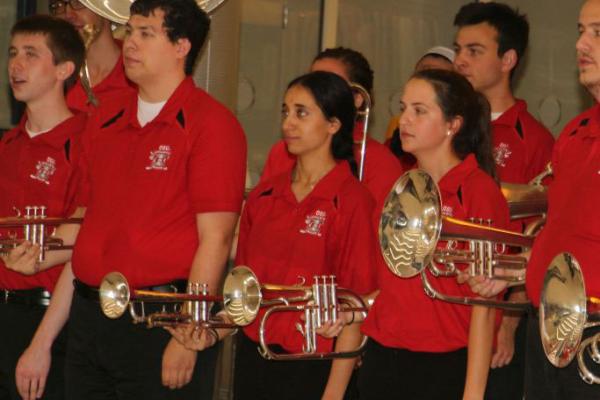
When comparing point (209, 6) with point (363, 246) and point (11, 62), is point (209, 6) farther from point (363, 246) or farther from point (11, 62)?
point (363, 246)

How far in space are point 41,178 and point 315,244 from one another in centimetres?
124

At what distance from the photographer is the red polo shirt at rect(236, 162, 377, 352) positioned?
177 inches

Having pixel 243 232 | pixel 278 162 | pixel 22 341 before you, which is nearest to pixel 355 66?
pixel 278 162

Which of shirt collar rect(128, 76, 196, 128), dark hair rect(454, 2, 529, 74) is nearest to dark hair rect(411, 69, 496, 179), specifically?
shirt collar rect(128, 76, 196, 128)

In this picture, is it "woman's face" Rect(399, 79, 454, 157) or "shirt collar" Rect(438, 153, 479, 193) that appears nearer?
"shirt collar" Rect(438, 153, 479, 193)

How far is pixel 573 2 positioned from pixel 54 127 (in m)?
3.79

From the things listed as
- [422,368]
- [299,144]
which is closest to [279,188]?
[299,144]

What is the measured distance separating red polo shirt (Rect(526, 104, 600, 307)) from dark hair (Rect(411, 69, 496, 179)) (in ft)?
1.39

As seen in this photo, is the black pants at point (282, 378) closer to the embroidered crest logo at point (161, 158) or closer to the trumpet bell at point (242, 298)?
the trumpet bell at point (242, 298)

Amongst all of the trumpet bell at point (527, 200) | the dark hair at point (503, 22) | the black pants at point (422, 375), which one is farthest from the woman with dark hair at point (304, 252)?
the dark hair at point (503, 22)

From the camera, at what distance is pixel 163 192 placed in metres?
4.32

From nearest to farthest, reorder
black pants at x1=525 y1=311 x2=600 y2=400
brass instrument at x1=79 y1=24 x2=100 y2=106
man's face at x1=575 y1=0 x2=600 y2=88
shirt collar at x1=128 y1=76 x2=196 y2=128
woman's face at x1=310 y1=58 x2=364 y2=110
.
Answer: black pants at x1=525 y1=311 x2=600 y2=400
man's face at x1=575 y1=0 x2=600 y2=88
shirt collar at x1=128 y1=76 x2=196 y2=128
brass instrument at x1=79 y1=24 x2=100 y2=106
woman's face at x1=310 y1=58 x2=364 y2=110

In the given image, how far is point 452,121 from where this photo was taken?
4.52 m

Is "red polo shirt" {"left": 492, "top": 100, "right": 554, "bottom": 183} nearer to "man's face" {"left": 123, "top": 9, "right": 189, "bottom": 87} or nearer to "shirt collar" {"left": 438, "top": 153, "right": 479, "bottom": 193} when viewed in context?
"shirt collar" {"left": 438, "top": 153, "right": 479, "bottom": 193}
